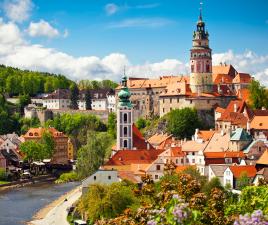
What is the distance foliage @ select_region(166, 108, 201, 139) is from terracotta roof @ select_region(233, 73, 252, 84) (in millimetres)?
12381

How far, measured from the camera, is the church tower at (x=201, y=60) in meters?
71.9

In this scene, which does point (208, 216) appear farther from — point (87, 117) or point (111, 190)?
point (87, 117)

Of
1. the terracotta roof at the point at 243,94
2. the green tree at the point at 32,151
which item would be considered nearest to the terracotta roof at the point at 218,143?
the terracotta roof at the point at 243,94

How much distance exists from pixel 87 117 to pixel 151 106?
10192 mm

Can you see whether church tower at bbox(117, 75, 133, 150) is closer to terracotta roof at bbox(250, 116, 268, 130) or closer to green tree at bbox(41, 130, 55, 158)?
terracotta roof at bbox(250, 116, 268, 130)

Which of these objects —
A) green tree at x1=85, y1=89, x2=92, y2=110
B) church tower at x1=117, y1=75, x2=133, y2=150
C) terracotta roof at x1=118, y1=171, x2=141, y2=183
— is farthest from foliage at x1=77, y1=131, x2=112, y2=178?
green tree at x1=85, y1=89, x2=92, y2=110

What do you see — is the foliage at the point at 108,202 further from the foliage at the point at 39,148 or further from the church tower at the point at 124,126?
the foliage at the point at 39,148

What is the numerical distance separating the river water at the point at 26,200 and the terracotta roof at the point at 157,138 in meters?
9.97

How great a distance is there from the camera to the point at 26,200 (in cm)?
4856

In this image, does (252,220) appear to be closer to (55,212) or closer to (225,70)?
(55,212)

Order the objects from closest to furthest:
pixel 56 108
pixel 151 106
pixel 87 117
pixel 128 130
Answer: pixel 128 130
pixel 151 106
pixel 87 117
pixel 56 108

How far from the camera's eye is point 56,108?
105812 millimetres

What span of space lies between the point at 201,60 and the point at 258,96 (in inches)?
309

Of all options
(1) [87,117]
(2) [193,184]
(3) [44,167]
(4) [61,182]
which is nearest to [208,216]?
(2) [193,184]
